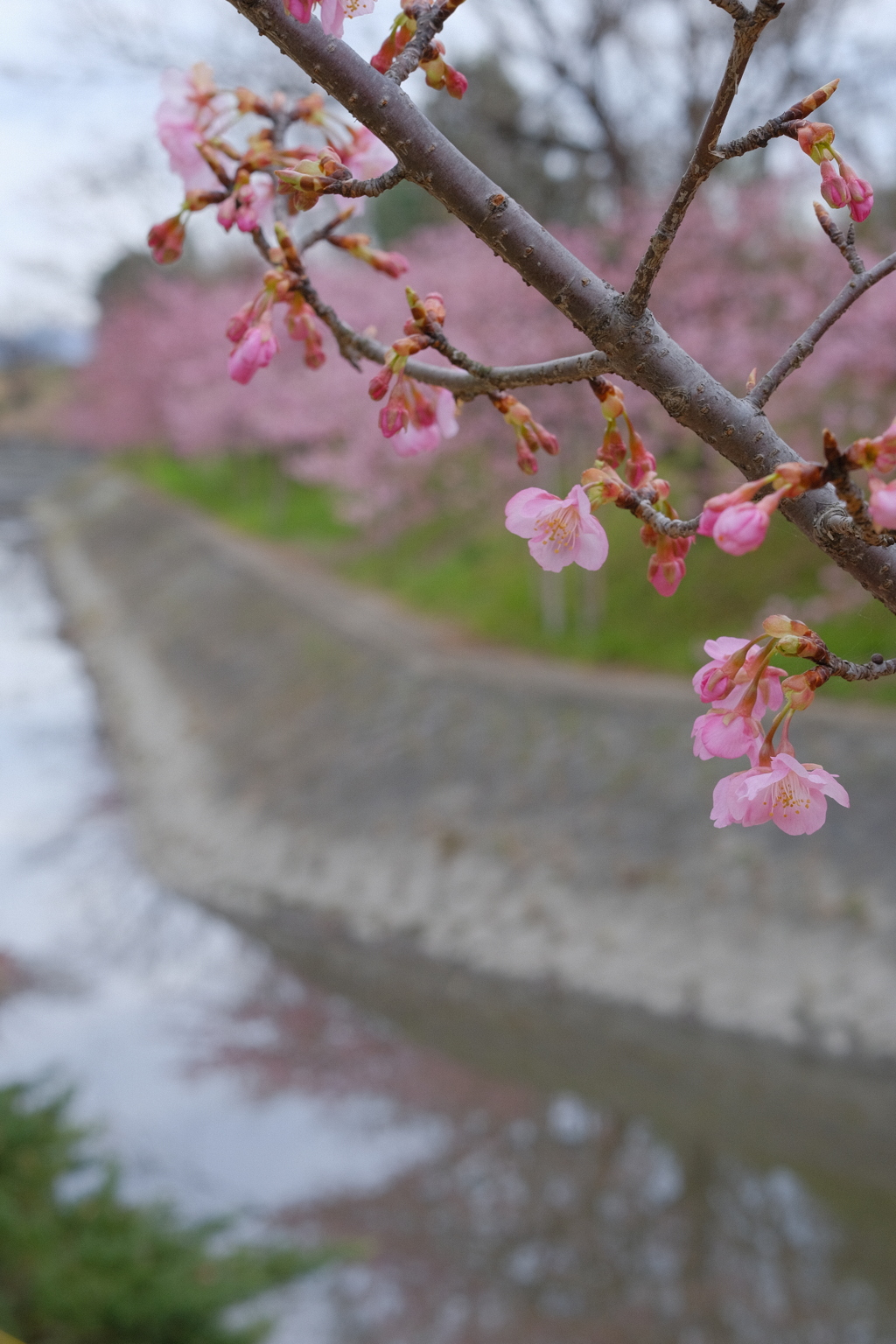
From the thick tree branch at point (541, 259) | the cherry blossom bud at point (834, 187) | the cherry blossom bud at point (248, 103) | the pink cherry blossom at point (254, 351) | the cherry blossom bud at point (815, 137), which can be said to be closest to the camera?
the thick tree branch at point (541, 259)

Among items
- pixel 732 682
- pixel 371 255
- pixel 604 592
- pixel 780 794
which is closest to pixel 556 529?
pixel 732 682

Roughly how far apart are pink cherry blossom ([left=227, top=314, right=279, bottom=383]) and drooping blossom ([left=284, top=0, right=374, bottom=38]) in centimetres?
33

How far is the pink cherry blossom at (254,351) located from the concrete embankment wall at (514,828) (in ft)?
22.2

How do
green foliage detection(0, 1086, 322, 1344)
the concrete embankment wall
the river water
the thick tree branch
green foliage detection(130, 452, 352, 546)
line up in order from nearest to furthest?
the thick tree branch < green foliage detection(0, 1086, 322, 1344) < the river water < the concrete embankment wall < green foliage detection(130, 452, 352, 546)

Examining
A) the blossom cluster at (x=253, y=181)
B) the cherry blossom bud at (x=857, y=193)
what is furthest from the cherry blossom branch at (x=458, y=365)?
the cherry blossom bud at (x=857, y=193)

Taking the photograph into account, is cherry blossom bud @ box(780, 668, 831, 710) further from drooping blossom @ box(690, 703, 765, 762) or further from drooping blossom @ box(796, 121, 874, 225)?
drooping blossom @ box(796, 121, 874, 225)

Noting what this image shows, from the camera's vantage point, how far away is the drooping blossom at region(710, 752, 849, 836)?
3.17ft

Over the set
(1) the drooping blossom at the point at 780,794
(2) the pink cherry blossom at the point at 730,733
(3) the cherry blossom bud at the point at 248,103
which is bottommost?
(1) the drooping blossom at the point at 780,794

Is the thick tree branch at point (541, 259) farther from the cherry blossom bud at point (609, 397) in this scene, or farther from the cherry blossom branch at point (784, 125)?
the cherry blossom branch at point (784, 125)

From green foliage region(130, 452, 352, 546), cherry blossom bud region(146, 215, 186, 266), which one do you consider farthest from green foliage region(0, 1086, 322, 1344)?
green foliage region(130, 452, 352, 546)

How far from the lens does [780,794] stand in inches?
40.8

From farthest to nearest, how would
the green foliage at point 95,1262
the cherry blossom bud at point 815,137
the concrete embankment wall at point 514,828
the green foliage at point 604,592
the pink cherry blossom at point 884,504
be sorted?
the green foliage at point 604,592 < the concrete embankment wall at point 514,828 < the green foliage at point 95,1262 < the cherry blossom bud at point 815,137 < the pink cherry blossom at point 884,504

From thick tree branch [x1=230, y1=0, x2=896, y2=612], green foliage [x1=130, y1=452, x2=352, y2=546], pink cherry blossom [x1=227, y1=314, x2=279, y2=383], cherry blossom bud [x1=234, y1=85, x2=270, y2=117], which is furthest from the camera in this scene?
green foliage [x1=130, y1=452, x2=352, y2=546]

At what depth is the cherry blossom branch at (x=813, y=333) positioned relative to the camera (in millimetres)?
898
